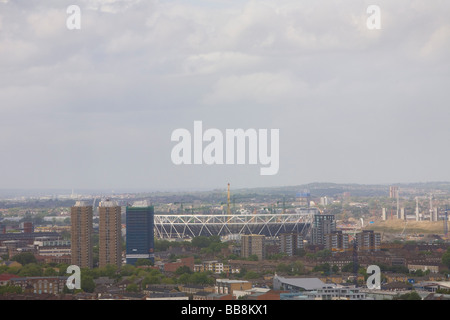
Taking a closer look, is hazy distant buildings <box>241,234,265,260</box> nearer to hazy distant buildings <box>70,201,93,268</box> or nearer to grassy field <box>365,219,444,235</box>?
hazy distant buildings <box>70,201,93,268</box>

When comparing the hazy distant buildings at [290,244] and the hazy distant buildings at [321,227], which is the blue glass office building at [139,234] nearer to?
the hazy distant buildings at [290,244]

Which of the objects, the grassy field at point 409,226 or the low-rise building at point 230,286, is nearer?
the low-rise building at point 230,286

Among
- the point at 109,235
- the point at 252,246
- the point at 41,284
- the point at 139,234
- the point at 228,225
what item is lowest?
the point at 41,284

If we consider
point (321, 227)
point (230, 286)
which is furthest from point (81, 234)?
point (321, 227)

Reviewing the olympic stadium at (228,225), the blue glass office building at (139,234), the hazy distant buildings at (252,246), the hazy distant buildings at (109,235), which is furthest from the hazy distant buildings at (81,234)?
the olympic stadium at (228,225)

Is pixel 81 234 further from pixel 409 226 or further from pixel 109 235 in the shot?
pixel 409 226
